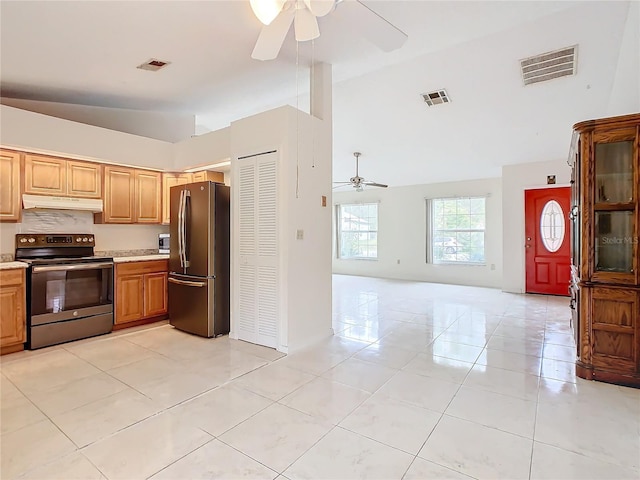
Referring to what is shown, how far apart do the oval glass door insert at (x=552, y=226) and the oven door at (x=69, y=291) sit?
7.05 m

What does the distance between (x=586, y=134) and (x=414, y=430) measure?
267cm

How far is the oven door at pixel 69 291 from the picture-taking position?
3426 millimetres

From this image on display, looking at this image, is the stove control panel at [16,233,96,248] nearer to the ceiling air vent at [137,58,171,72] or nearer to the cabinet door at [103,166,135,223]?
the cabinet door at [103,166,135,223]

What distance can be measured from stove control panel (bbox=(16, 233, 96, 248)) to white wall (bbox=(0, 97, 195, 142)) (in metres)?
1.52

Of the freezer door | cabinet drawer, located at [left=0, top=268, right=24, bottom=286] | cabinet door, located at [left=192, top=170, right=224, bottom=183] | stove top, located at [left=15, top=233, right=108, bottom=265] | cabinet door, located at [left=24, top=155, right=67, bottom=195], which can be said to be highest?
cabinet door, located at [left=192, top=170, right=224, bottom=183]

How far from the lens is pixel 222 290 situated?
153 inches

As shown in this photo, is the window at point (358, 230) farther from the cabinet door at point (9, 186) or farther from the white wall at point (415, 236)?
the cabinet door at point (9, 186)

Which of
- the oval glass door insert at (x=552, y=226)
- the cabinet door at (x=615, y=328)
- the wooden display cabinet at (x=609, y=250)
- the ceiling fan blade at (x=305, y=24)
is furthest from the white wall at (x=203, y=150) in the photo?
the oval glass door insert at (x=552, y=226)

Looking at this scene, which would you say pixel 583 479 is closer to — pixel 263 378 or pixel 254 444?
Result: pixel 254 444

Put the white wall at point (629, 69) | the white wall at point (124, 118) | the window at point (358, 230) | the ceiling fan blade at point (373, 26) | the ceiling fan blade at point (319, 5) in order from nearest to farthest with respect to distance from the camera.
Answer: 1. the ceiling fan blade at point (319, 5)
2. the ceiling fan blade at point (373, 26)
3. the white wall at point (629, 69)
4. the white wall at point (124, 118)
5. the window at point (358, 230)

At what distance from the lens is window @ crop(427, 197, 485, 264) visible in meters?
7.68

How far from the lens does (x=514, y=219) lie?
6543 millimetres

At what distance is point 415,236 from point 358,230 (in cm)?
177

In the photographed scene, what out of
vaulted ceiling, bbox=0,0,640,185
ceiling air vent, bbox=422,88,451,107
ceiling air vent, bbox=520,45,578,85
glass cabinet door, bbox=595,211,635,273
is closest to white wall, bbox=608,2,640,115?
vaulted ceiling, bbox=0,0,640,185
